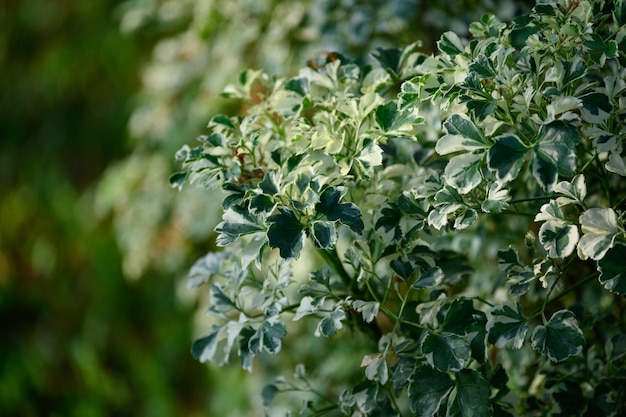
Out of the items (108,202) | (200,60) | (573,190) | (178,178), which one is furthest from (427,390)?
(108,202)

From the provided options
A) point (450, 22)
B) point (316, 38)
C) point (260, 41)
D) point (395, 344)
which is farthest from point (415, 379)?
point (260, 41)

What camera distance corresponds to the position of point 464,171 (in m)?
0.68

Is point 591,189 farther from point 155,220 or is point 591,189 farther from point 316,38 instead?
point 155,220

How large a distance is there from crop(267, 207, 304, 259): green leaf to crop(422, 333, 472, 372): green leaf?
0.59ft

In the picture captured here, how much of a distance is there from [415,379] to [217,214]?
42.2 inches

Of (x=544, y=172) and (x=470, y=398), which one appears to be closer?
(x=544, y=172)

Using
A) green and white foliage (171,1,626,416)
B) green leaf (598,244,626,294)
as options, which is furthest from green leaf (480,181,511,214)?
green leaf (598,244,626,294)

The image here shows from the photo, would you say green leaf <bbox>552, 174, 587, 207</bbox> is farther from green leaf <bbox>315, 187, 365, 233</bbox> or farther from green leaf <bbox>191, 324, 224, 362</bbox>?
green leaf <bbox>191, 324, 224, 362</bbox>

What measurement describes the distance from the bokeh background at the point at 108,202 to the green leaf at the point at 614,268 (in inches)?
47.6

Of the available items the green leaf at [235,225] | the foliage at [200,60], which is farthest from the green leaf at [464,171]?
the foliage at [200,60]

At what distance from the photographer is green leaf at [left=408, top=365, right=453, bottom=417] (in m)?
0.74

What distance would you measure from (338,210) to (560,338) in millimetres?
264

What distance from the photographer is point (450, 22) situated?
141 centimetres

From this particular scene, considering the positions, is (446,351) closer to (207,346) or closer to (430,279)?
(430,279)
